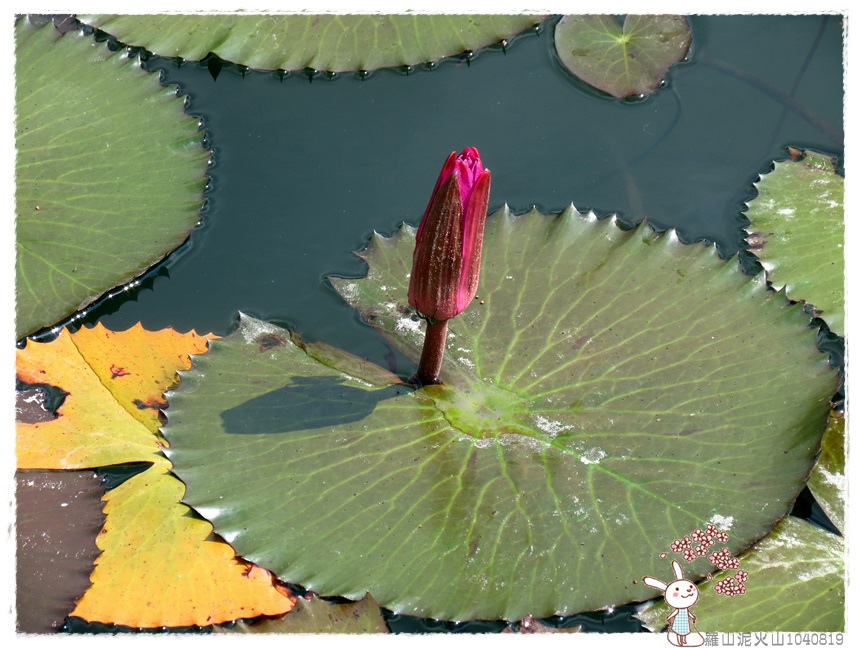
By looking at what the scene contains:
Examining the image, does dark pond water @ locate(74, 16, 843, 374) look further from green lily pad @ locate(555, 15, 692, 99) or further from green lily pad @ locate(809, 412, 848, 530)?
green lily pad @ locate(809, 412, 848, 530)

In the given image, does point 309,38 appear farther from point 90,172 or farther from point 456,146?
point 90,172

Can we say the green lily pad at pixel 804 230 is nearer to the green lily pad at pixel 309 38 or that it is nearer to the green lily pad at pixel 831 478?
the green lily pad at pixel 831 478

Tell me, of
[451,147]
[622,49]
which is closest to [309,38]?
[451,147]

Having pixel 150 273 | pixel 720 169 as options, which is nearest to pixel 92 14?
pixel 150 273

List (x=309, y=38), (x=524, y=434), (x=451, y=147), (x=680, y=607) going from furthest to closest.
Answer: (x=309, y=38)
(x=451, y=147)
(x=524, y=434)
(x=680, y=607)

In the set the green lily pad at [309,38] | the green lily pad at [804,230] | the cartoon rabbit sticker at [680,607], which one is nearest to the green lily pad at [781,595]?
the cartoon rabbit sticker at [680,607]
